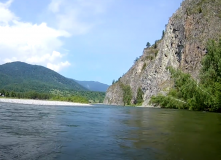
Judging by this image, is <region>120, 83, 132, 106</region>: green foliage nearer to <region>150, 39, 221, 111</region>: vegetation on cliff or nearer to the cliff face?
the cliff face

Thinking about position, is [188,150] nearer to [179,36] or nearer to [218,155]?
[218,155]

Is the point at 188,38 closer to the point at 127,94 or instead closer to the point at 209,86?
the point at 209,86

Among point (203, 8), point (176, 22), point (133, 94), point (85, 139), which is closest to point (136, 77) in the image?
point (133, 94)

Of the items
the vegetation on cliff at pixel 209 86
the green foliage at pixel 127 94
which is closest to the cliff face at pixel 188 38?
the vegetation on cliff at pixel 209 86

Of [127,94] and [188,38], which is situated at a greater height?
[188,38]

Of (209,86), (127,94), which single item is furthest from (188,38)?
(127,94)

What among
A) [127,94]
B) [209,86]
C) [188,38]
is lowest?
[209,86]

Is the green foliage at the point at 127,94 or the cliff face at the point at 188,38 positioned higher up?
the cliff face at the point at 188,38

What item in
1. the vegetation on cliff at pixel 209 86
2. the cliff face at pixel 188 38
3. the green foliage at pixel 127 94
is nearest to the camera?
the vegetation on cliff at pixel 209 86

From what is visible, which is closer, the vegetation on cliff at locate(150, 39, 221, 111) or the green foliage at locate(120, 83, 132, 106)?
the vegetation on cliff at locate(150, 39, 221, 111)

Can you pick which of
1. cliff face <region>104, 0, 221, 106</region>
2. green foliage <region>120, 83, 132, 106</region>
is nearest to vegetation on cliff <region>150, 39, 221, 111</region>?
cliff face <region>104, 0, 221, 106</region>

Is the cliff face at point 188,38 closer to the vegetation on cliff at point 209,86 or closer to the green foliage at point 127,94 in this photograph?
the vegetation on cliff at point 209,86

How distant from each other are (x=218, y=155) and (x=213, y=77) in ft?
151

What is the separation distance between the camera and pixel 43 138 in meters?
12.4
